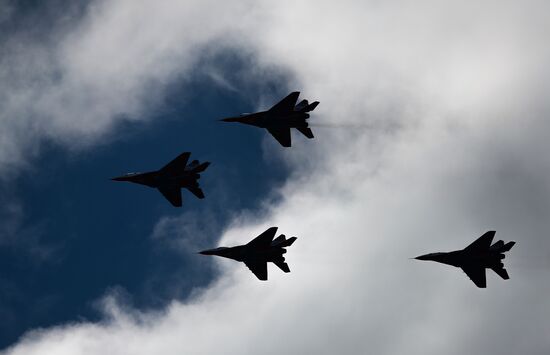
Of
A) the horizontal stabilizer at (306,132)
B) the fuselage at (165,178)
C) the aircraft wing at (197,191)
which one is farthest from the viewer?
the aircraft wing at (197,191)

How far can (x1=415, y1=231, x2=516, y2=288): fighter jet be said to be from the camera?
95.9 m

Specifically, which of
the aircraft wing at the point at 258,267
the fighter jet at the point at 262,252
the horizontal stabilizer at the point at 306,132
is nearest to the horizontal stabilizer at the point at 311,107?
the horizontal stabilizer at the point at 306,132

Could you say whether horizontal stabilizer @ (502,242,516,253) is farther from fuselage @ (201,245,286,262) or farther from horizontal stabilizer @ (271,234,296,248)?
fuselage @ (201,245,286,262)

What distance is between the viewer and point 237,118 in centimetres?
9825

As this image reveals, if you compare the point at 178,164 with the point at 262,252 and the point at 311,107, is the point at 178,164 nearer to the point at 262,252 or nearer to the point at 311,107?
the point at 262,252

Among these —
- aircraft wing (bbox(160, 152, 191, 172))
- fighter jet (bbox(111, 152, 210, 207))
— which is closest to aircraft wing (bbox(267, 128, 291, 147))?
fighter jet (bbox(111, 152, 210, 207))

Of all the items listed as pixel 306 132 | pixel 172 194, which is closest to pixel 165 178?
pixel 172 194

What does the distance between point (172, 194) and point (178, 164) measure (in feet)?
22.1

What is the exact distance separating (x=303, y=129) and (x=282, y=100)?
5450mm

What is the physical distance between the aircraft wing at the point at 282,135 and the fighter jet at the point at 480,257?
89.5ft

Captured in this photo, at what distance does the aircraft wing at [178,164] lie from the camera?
94.6 meters

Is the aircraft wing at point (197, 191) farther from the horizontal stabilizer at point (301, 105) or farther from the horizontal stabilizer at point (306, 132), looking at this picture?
the horizontal stabilizer at point (301, 105)

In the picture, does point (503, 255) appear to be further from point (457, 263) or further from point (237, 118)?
point (237, 118)

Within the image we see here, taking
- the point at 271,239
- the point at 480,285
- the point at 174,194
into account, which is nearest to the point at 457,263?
the point at 480,285
